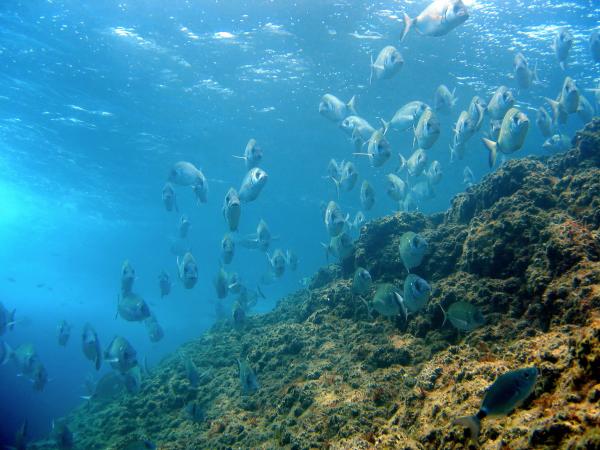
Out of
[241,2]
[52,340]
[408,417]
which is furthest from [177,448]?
[52,340]

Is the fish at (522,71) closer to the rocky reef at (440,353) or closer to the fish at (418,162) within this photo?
the rocky reef at (440,353)

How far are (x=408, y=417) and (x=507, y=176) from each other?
5337 mm

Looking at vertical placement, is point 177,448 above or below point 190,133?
below

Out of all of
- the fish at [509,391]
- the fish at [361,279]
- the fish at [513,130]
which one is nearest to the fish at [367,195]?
the fish at [361,279]

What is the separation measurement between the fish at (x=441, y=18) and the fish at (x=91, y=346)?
860 centimetres

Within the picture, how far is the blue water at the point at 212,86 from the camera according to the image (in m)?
14.5

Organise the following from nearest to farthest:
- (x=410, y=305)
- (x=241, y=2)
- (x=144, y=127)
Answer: (x=410, y=305) → (x=241, y=2) → (x=144, y=127)

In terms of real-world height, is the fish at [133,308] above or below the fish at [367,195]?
below

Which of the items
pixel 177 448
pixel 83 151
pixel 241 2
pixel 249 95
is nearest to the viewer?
pixel 177 448

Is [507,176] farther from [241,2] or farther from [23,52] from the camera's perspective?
[23,52]

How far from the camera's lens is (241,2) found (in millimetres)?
13797

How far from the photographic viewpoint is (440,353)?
453 centimetres

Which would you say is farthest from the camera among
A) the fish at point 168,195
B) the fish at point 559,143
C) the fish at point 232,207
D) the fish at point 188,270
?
the fish at point 559,143

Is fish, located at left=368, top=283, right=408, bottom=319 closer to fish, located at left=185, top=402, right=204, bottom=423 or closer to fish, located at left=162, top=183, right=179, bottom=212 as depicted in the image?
fish, located at left=185, top=402, right=204, bottom=423
